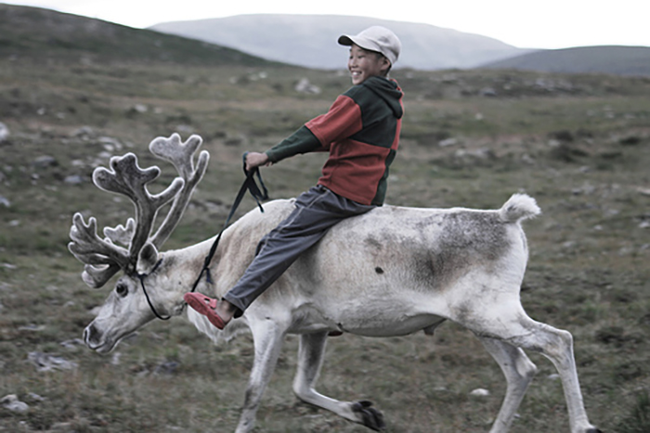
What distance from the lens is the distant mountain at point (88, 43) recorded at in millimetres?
51156

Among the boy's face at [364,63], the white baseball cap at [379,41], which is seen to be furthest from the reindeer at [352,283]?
the white baseball cap at [379,41]

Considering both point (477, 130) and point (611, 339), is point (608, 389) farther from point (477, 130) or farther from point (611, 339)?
point (477, 130)

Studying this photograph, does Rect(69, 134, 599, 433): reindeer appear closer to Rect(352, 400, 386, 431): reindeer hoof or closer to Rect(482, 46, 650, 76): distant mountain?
Rect(352, 400, 386, 431): reindeer hoof

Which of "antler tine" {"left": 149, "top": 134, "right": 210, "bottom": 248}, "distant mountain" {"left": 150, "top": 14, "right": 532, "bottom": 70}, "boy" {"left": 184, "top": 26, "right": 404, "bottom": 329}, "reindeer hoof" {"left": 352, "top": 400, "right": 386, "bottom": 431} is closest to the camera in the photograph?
"boy" {"left": 184, "top": 26, "right": 404, "bottom": 329}

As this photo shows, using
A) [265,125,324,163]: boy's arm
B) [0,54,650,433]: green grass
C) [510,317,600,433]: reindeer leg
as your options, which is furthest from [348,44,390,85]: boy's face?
[0,54,650,433]: green grass

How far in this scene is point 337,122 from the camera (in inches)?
166

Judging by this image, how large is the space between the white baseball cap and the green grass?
2.64m

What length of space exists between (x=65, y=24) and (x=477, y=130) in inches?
2112

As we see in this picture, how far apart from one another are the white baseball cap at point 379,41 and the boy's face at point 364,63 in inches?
1.9

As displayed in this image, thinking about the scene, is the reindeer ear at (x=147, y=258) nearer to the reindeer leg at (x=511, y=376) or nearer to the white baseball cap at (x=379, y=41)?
the white baseball cap at (x=379, y=41)

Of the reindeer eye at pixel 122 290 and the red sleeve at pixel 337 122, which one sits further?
the reindeer eye at pixel 122 290

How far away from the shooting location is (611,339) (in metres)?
6.74

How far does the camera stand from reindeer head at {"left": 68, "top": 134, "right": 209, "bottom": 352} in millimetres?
5285

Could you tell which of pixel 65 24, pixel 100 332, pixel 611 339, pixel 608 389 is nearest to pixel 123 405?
pixel 100 332
